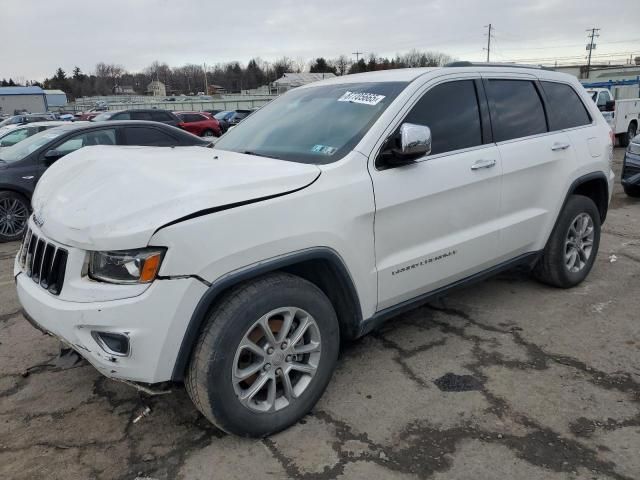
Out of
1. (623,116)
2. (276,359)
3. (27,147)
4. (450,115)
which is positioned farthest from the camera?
(623,116)

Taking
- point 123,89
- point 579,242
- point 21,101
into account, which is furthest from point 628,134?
point 123,89

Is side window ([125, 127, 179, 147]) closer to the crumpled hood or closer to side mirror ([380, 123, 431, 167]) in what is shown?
the crumpled hood

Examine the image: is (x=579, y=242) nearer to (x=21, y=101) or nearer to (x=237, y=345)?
(x=237, y=345)

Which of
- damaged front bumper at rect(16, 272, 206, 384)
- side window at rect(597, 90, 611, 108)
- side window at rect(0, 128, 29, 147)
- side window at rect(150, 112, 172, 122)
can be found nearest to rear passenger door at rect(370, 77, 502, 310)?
damaged front bumper at rect(16, 272, 206, 384)

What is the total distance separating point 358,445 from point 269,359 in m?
0.63

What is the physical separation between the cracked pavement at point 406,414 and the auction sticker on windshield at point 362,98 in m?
1.69

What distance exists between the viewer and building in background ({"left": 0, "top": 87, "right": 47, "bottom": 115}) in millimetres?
51781

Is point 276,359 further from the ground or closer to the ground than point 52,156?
closer to the ground

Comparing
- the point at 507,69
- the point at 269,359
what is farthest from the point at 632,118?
the point at 269,359

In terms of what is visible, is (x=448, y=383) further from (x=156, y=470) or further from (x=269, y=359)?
(x=156, y=470)

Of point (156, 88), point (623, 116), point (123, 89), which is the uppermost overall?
point (123, 89)

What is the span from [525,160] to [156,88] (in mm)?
114352

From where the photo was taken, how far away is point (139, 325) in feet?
7.25

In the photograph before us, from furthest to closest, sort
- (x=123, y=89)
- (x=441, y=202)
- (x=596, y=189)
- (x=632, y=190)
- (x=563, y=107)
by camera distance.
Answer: (x=123, y=89)
(x=632, y=190)
(x=596, y=189)
(x=563, y=107)
(x=441, y=202)
